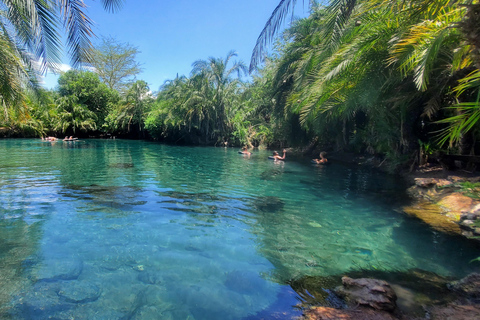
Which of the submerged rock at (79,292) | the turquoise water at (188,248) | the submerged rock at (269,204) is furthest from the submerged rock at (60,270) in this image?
the submerged rock at (269,204)

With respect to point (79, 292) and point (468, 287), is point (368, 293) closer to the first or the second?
point (468, 287)

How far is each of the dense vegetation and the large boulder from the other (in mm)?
2358

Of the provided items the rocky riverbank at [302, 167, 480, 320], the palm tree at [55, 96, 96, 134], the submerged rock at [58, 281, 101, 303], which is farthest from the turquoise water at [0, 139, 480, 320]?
the palm tree at [55, 96, 96, 134]

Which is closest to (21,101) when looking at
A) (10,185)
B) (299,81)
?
(10,185)

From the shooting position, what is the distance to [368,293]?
10.9ft

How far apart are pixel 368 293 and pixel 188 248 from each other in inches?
116

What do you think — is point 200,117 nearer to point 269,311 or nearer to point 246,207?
point 246,207

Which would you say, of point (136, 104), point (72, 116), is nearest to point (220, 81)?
point (136, 104)

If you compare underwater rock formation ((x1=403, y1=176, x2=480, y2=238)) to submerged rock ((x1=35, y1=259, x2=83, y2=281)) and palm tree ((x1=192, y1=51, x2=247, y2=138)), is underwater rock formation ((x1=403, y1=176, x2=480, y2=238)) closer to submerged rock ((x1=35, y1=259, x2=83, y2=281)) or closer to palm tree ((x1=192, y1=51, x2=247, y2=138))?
submerged rock ((x1=35, y1=259, x2=83, y2=281))

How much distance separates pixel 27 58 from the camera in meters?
8.69

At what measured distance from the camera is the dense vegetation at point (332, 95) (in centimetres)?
588

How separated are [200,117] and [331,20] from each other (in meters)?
28.1

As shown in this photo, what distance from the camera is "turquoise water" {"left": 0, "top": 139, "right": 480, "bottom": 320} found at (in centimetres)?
337

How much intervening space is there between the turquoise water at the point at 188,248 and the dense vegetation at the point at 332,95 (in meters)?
2.28
